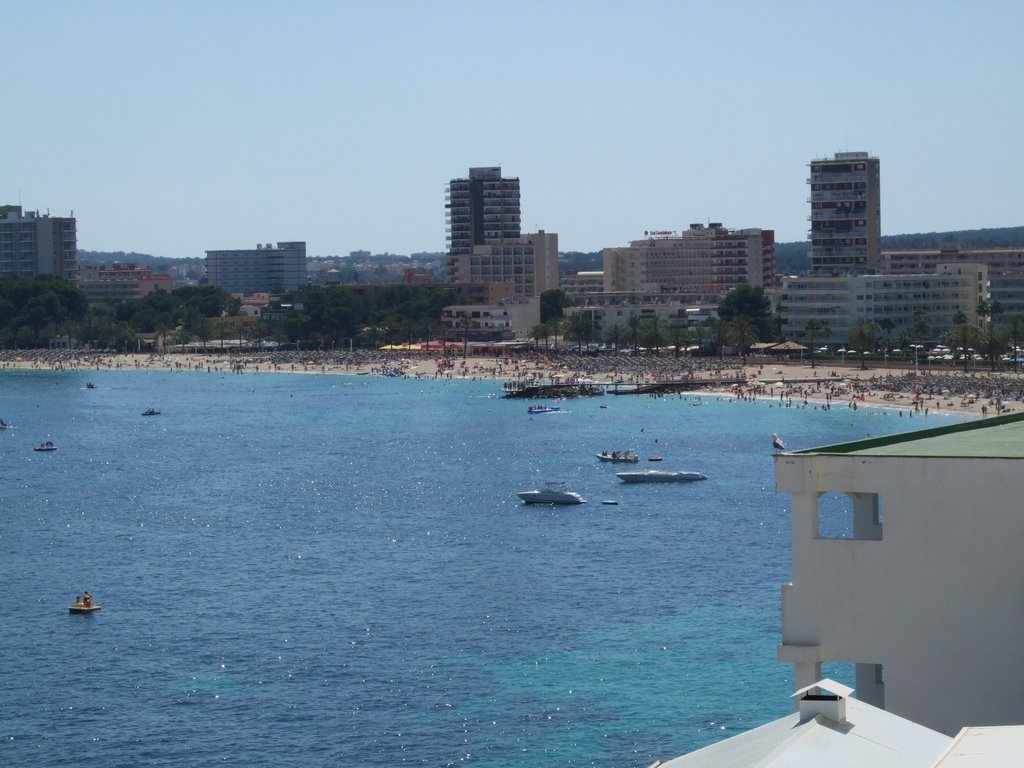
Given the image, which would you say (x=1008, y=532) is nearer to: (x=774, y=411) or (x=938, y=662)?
(x=938, y=662)

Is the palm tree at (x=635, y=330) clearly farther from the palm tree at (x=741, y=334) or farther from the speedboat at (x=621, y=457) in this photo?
the speedboat at (x=621, y=457)

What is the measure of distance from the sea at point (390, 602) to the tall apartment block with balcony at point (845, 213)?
7240 cm

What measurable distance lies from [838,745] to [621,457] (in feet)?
249

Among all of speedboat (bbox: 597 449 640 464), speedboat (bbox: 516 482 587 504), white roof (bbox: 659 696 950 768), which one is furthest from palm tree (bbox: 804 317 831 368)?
white roof (bbox: 659 696 950 768)

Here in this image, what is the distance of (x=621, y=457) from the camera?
288 ft

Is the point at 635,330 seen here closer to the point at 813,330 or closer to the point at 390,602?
the point at 813,330

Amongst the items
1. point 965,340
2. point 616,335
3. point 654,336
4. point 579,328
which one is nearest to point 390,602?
point 965,340

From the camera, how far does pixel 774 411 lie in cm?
11606

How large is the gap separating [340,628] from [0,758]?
12.4m

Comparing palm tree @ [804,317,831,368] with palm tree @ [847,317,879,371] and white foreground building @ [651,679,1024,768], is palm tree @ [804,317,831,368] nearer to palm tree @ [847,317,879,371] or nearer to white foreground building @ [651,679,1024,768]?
palm tree @ [847,317,879,371]

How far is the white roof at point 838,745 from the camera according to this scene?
39.3 feet

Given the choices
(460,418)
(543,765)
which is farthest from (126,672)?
(460,418)

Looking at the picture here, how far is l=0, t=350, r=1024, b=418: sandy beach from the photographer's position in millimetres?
114375

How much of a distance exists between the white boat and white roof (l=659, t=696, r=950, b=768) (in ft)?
215
